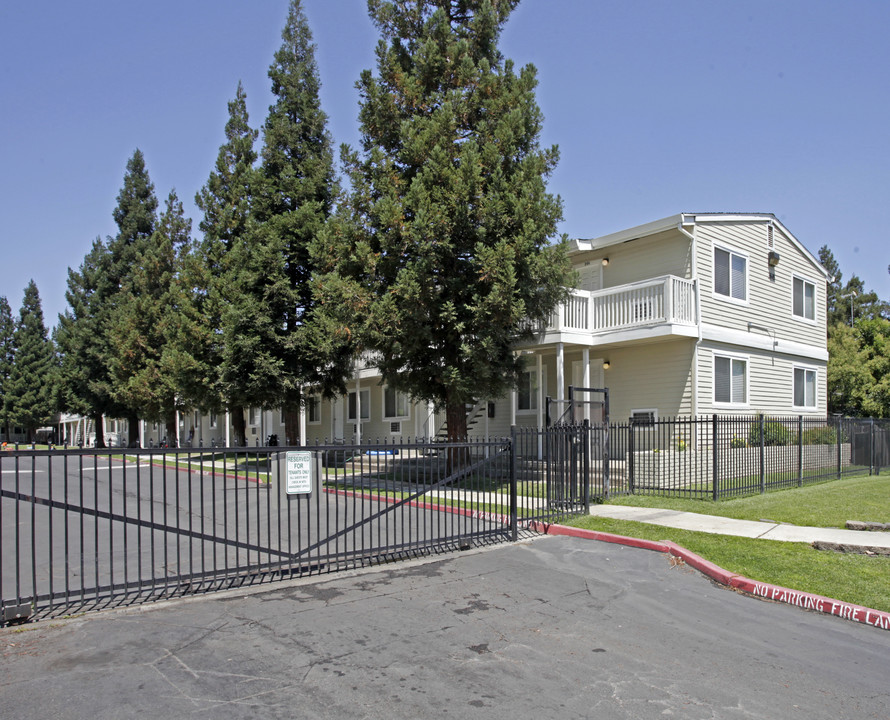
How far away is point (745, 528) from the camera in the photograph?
10.4 meters

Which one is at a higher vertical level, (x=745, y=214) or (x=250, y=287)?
(x=745, y=214)

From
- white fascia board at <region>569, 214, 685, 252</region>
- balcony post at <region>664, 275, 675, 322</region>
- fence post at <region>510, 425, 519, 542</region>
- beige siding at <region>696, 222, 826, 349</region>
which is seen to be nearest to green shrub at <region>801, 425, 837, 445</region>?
beige siding at <region>696, 222, 826, 349</region>

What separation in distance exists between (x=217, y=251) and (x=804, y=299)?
74.3ft

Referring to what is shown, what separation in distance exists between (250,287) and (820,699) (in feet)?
71.1

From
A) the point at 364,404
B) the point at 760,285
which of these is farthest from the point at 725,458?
the point at 364,404

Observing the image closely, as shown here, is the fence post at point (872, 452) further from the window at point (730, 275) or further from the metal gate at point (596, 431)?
the metal gate at point (596, 431)

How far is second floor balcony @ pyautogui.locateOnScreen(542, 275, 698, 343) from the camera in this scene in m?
17.6

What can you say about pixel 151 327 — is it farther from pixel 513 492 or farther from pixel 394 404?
pixel 513 492

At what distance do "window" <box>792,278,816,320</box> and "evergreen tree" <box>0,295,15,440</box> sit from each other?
68.7 m

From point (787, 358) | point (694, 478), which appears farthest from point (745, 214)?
point (694, 478)

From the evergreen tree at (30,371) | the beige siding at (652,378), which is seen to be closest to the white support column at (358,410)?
the beige siding at (652,378)

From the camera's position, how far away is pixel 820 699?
4.54 m

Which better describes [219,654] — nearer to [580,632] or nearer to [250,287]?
[580,632]

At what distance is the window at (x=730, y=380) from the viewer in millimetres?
19375
